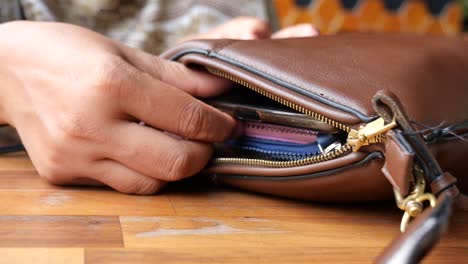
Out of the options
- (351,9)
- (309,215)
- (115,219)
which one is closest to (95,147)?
(115,219)

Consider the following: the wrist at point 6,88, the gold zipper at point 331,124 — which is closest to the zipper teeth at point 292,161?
the gold zipper at point 331,124

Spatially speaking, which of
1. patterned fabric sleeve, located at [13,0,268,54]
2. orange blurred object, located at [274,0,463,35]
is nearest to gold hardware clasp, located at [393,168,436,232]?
patterned fabric sleeve, located at [13,0,268,54]

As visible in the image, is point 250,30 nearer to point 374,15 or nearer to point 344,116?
point 344,116

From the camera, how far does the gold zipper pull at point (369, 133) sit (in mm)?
491

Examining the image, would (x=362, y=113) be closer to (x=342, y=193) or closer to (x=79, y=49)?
(x=342, y=193)

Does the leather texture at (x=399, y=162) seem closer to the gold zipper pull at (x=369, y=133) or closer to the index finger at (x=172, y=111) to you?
the gold zipper pull at (x=369, y=133)

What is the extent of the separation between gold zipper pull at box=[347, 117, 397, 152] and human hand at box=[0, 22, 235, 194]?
0.14 metres

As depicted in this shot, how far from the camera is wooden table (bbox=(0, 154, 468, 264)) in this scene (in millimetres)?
477

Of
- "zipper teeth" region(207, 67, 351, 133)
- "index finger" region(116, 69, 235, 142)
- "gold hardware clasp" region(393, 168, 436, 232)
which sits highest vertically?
"zipper teeth" region(207, 67, 351, 133)

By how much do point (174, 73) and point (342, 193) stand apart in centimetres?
18

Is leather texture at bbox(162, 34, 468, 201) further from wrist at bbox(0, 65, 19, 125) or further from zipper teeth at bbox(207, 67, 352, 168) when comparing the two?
wrist at bbox(0, 65, 19, 125)

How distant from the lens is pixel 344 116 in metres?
0.52

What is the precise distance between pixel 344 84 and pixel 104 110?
0.19m

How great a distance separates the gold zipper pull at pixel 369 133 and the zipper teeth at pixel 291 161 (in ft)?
0.04
